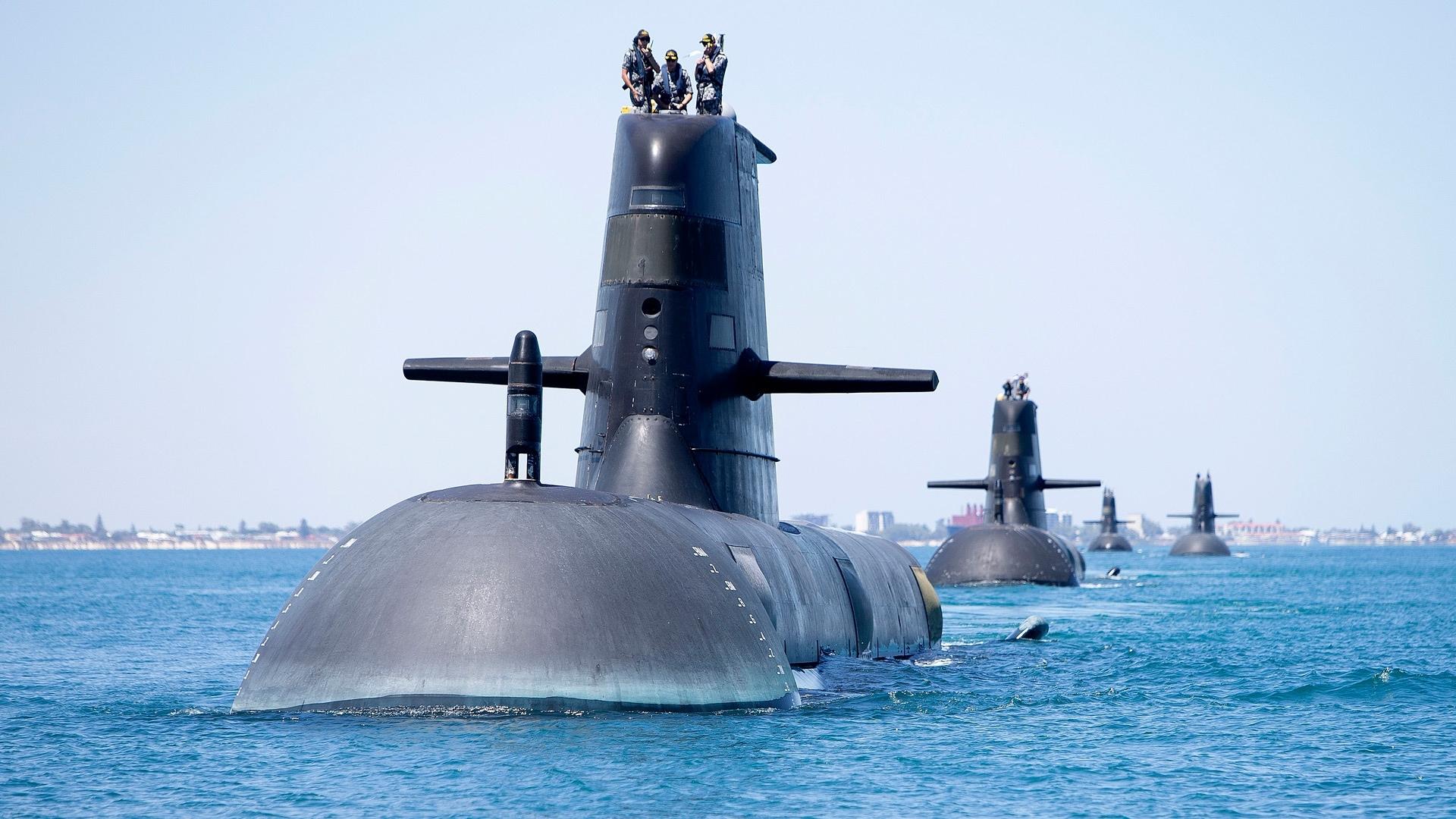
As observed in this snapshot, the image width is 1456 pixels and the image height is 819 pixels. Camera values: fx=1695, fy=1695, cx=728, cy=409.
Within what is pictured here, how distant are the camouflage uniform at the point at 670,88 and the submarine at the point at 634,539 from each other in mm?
430

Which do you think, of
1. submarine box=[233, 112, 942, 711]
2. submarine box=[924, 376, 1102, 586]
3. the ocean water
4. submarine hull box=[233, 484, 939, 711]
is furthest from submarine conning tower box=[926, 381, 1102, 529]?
submarine hull box=[233, 484, 939, 711]

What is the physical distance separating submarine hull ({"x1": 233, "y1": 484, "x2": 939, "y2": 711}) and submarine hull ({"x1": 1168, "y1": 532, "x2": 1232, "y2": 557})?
132818 millimetres

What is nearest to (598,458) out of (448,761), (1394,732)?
(448,761)

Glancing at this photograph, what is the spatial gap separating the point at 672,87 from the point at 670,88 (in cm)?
10

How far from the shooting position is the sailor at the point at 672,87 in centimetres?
2261

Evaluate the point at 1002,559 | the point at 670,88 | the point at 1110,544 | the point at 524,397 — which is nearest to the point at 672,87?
the point at 670,88

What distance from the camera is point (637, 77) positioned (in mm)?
22562

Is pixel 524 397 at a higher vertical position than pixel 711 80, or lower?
lower

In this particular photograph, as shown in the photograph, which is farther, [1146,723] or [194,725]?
[1146,723]

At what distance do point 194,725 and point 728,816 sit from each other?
687 cm

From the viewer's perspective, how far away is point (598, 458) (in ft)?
71.5

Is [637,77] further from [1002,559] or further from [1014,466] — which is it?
[1014,466]

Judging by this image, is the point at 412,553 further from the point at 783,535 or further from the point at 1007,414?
the point at 1007,414

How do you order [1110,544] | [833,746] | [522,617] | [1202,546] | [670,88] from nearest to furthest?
[522,617]
[833,746]
[670,88]
[1202,546]
[1110,544]
